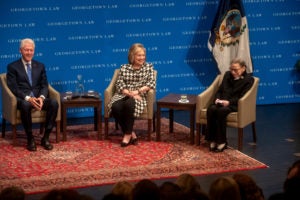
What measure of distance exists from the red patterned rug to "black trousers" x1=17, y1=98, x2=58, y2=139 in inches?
9.6

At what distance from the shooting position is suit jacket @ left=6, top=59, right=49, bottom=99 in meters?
7.25

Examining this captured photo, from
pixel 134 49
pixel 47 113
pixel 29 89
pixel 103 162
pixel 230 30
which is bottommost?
pixel 103 162

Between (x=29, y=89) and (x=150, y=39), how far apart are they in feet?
7.59

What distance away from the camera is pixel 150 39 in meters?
8.98

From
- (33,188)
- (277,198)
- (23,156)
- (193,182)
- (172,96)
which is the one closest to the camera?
(277,198)

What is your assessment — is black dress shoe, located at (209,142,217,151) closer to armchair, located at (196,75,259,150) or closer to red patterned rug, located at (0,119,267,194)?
red patterned rug, located at (0,119,267,194)

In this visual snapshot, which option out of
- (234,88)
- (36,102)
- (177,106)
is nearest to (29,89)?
(36,102)

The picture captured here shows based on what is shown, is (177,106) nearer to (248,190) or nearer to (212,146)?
(212,146)

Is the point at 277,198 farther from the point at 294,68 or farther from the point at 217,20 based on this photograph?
the point at 294,68

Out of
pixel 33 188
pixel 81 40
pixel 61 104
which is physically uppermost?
pixel 81 40

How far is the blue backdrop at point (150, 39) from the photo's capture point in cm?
839

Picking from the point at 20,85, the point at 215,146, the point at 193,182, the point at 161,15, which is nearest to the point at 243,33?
the point at 161,15

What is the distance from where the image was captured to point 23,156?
22.2ft

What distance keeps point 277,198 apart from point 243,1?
6682mm
